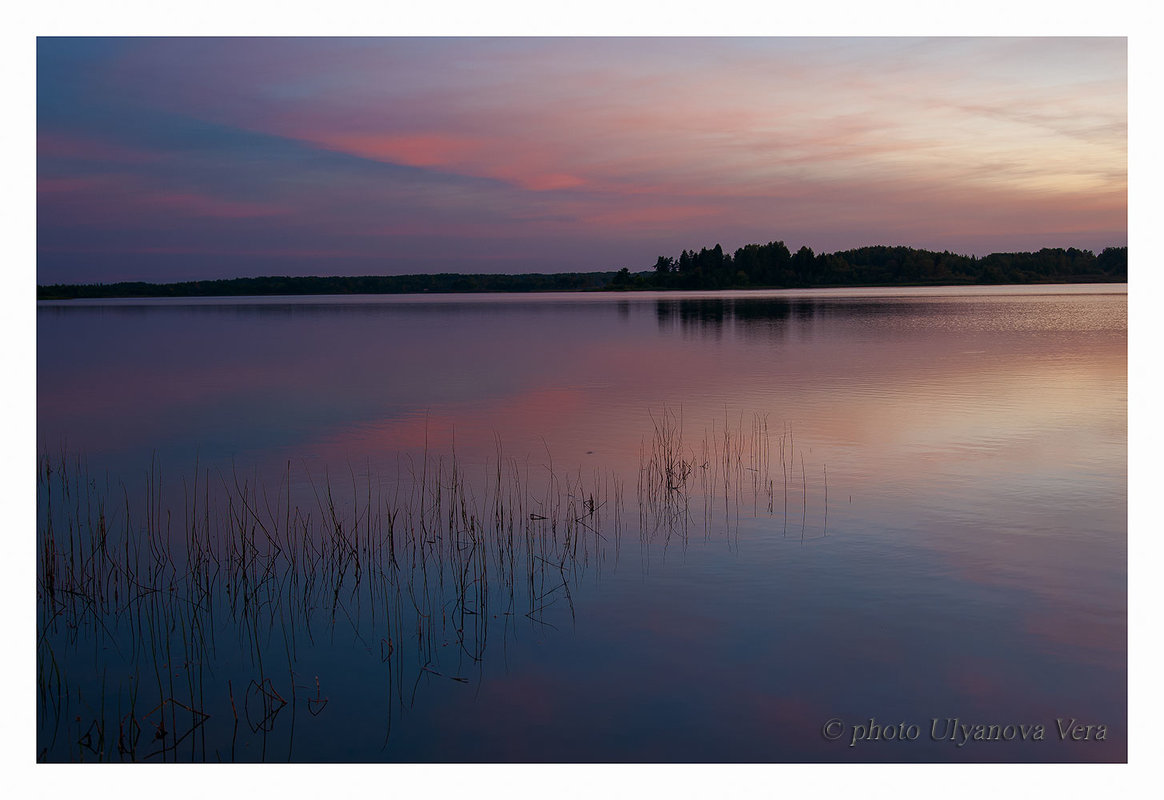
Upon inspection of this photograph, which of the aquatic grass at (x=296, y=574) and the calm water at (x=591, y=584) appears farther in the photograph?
the aquatic grass at (x=296, y=574)

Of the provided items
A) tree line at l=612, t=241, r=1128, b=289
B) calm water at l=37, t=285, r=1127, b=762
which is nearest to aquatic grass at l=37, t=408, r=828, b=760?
calm water at l=37, t=285, r=1127, b=762

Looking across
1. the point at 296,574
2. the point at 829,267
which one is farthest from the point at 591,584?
the point at 829,267

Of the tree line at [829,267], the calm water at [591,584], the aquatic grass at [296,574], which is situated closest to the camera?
the calm water at [591,584]

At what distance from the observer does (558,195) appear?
36.5 meters

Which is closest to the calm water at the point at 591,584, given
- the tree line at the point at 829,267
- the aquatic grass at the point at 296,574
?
the aquatic grass at the point at 296,574

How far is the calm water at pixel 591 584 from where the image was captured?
5059 mm

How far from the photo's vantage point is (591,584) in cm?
698

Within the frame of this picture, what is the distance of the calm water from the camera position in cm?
506

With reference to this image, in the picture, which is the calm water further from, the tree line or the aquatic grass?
the tree line

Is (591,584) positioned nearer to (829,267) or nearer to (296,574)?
(296,574)

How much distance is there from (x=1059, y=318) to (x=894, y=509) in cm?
3677

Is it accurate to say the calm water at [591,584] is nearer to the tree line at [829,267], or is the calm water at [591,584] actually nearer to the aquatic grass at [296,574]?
the aquatic grass at [296,574]

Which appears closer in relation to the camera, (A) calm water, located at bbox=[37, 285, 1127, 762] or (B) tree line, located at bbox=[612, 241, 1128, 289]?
(A) calm water, located at bbox=[37, 285, 1127, 762]
